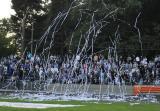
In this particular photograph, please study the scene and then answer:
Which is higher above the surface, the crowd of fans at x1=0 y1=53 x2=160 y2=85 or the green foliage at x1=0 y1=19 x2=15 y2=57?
the green foliage at x1=0 y1=19 x2=15 y2=57

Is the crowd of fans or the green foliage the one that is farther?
the green foliage

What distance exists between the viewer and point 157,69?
33.0 m

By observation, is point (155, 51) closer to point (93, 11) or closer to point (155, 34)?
point (155, 34)

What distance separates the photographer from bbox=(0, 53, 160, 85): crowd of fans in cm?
3259

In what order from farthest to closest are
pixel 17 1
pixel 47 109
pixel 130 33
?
pixel 17 1
pixel 130 33
pixel 47 109

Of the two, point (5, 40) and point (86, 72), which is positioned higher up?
point (5, 40)

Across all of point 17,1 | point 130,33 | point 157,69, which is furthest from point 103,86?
point 17,1

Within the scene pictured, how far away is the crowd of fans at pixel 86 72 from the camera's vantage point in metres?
32.6

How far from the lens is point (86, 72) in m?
33.0

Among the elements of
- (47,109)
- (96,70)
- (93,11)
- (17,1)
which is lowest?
(47,109)

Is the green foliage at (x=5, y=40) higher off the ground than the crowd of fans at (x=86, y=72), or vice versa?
the green foliage at (x=5, y=40)

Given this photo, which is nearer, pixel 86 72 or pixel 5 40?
pixel 86 72

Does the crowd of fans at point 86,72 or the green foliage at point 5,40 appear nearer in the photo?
the crowd of fans at point 86,72

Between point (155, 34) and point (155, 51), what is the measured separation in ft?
7.23
